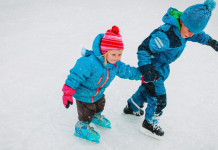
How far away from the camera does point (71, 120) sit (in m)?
2.16

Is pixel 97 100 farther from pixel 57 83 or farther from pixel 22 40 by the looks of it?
pixel 22 40

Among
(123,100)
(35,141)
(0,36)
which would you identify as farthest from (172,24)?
(0,36)

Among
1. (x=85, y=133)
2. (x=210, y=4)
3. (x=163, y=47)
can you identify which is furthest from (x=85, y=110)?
(x=210, y=4)

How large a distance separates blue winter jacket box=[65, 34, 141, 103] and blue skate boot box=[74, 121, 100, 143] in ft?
0.97

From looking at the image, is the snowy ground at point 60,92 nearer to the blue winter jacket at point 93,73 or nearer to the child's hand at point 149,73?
the blue winter jacket at point 93,73

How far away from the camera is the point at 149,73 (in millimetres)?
1694

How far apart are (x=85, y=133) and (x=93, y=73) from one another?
2.23 ft

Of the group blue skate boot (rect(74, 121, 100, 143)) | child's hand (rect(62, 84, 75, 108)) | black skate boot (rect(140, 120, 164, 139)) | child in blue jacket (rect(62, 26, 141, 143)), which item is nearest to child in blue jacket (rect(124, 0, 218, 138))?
black skate boot (rect(140, 120, 164, 139))

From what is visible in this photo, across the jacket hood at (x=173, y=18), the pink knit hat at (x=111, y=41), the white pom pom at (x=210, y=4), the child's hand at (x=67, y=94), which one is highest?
the white pom pom at (x=210, y=4)

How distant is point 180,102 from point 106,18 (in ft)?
13.9

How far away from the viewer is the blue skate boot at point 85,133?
74.3 inches

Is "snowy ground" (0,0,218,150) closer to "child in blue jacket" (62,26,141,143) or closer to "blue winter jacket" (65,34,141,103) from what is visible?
"child in blue jacket" (62,26,141,143)

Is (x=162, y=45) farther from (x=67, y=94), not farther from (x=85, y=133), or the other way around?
(x=85, y=133)

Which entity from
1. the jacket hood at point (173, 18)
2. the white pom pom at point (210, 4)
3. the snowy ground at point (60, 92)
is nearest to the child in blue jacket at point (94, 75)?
the snowy ground at point (60, 92)
